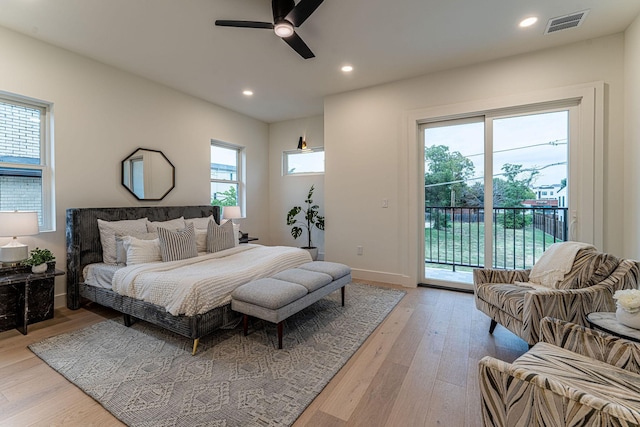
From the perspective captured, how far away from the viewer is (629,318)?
4.97 ft

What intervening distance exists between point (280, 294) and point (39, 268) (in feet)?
7.81

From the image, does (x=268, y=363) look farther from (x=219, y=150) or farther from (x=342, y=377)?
(x=219, y=150)

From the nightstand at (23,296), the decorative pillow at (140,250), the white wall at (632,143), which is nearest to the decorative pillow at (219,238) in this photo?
the decorative pillow at (140,250)

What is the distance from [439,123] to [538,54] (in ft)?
3.93

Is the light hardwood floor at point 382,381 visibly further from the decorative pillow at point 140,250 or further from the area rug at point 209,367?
the decorative pillow at point 140,250

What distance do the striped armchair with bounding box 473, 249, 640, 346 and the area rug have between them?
1095 mm

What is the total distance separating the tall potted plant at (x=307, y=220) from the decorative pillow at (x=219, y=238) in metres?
1.63

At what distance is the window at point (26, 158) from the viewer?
9.20 feet

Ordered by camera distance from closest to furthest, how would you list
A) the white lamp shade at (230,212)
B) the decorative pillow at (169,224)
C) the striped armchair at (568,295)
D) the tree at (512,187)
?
the striped armchair at (568,295), the tree at (512,187), the decorative pillow at (169,224), the white lamp shade at (230,212)

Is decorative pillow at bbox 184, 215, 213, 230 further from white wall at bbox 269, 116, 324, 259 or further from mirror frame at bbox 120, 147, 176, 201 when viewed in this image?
white wall at bbox 269, 116, 324, 259

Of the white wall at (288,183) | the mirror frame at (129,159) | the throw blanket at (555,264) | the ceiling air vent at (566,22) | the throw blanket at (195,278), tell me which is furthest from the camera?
the white wall at (288,183)

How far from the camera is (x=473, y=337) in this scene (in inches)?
96.1

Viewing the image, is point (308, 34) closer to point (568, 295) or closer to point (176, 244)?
point (176, 244)

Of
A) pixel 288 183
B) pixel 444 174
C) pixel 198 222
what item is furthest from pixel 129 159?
pixel 444 174
